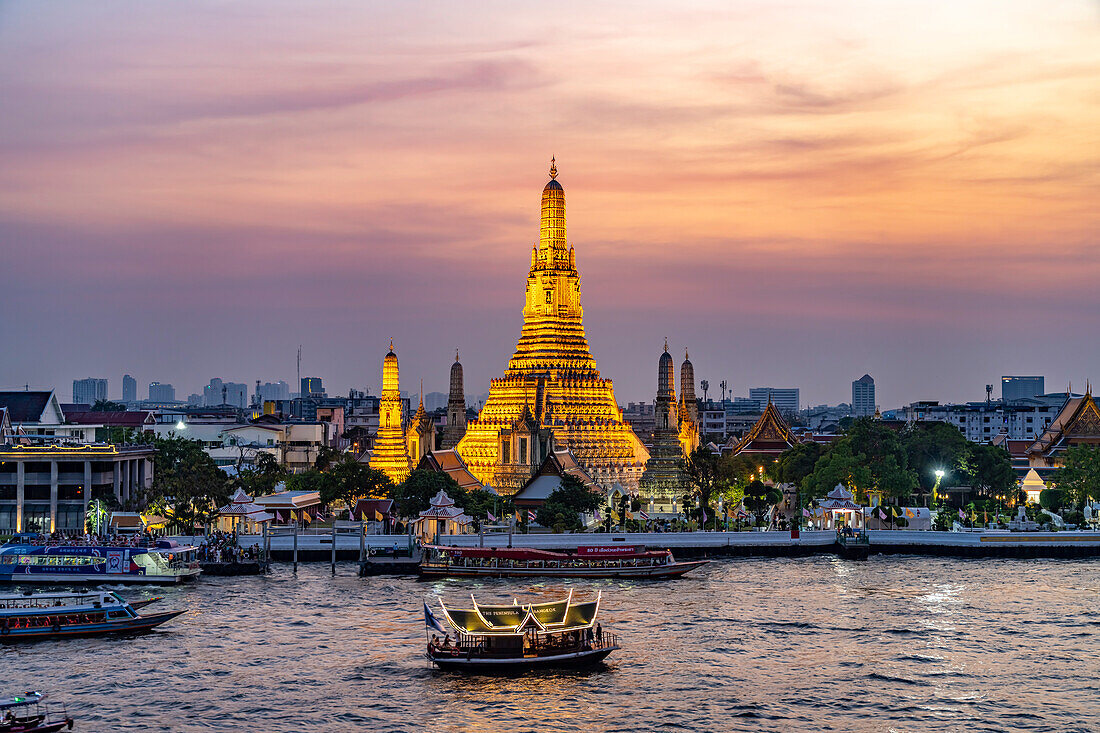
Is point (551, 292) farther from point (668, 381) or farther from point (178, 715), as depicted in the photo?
point (178, 715)

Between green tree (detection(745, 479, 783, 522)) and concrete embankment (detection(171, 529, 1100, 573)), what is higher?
green tree (detection(745, 479, 783, 522))

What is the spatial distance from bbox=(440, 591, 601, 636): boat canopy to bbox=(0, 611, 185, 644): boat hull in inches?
638

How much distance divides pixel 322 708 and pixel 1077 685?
95.2 ft

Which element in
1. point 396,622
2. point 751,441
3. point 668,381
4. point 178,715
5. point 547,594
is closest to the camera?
point 178,715

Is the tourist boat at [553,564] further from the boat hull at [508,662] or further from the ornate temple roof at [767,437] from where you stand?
the ornate temple roof at [767,437]

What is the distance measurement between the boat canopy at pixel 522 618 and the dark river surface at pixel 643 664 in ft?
6.98

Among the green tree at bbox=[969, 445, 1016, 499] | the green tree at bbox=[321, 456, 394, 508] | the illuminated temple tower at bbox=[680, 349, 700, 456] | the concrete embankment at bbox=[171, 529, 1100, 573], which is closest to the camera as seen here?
the concrete embankment at bbox=[171, 529, 1100, 573]

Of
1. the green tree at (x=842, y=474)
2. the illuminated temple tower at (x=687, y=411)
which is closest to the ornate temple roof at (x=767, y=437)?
the illuminated temple tower at (x=687, y=411)

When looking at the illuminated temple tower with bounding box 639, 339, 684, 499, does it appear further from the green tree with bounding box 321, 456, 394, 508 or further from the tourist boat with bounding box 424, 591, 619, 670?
the tourist boat with bounding box 424, 591, 619, 670

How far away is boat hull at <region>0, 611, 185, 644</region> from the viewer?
61750mm

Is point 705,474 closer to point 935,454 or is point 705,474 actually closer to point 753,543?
point 753,543

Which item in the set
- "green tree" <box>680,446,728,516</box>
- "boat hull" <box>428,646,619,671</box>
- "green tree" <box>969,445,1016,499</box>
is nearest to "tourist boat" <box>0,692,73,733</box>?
"boat hull" <box>428,646,619,671</box>

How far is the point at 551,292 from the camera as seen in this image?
12825cm

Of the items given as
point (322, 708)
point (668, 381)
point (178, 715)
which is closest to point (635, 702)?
point (322, 708)
